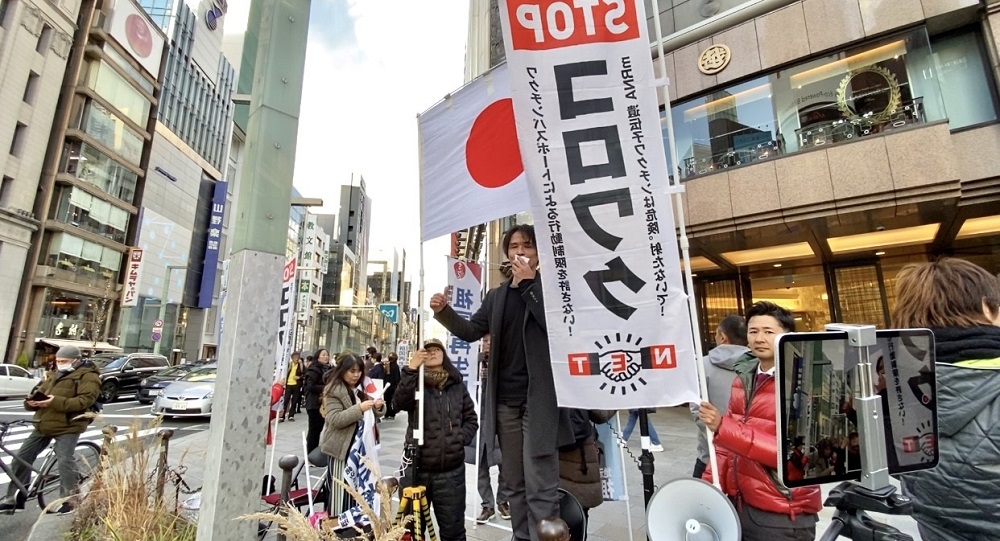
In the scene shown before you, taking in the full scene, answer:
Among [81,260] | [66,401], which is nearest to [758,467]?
[66,401]

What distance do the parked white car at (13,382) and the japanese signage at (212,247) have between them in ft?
97.9

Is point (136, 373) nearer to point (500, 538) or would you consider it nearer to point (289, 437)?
point (289, 437)

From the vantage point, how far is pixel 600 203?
2674 mm

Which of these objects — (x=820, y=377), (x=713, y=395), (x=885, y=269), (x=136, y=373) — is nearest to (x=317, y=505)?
(x=713, y=395)

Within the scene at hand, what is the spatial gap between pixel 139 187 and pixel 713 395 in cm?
4904

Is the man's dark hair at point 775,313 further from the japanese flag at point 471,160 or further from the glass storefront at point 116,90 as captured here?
the glass storefront at point 116,90

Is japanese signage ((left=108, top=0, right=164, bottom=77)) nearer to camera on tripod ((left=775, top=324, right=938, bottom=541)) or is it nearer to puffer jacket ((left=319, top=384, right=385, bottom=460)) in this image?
puffer jacket ((left=319, top=384, right=385, bottom=460))

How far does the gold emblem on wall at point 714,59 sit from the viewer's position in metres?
11.2

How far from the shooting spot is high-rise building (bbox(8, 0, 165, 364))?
3009 cm

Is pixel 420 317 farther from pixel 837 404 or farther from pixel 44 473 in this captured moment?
pixel 44 473

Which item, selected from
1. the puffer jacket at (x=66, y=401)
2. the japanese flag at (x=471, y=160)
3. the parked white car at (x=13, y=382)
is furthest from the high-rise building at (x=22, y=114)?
the japanese flag at (x=471, y=160)

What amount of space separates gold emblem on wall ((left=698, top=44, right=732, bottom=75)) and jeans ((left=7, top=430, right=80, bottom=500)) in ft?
46.0

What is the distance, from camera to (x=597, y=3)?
9.23 ft

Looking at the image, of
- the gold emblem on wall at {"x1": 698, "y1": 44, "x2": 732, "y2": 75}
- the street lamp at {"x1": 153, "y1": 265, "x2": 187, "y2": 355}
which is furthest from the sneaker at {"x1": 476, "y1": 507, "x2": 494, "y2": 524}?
the street lamp at {"x1": 153, "y1": 265, "x2": 187, "y2": 355}
